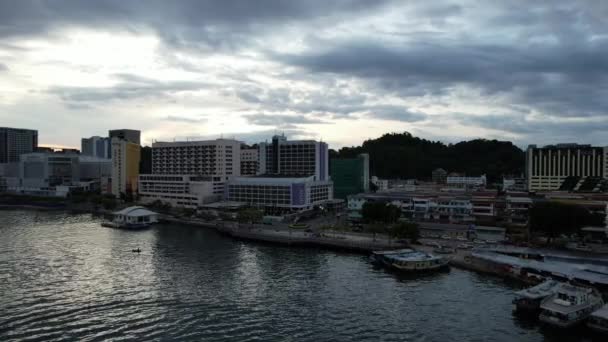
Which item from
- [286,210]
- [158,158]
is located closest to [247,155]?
[158,158]

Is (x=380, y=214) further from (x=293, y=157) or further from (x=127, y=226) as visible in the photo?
(x=293, y=157)

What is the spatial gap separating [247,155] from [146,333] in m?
40.5

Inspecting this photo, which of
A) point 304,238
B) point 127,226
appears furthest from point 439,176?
point 127,226

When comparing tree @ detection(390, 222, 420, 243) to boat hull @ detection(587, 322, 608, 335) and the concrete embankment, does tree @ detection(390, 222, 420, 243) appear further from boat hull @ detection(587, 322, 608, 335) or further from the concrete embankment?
boat hull @ detection(587, 322, 608, 335)

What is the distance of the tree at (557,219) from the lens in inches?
768

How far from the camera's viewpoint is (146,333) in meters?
10.7

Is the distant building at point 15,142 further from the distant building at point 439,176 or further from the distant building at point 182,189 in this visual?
the distant building at point 439,176

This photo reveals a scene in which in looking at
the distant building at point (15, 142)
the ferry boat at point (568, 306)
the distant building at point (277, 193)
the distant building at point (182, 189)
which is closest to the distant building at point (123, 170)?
the distant building at point (182, 189)

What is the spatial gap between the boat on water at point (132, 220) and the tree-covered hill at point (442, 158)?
131 feet

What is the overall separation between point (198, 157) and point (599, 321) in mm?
36377

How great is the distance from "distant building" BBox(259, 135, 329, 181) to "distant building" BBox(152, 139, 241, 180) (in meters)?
2.84

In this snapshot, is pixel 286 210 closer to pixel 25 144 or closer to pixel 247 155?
pixel 247 155

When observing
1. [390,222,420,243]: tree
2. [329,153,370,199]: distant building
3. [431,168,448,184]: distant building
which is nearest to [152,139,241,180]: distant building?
[329,153,370,199]: distant building

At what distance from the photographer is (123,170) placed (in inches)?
1740
